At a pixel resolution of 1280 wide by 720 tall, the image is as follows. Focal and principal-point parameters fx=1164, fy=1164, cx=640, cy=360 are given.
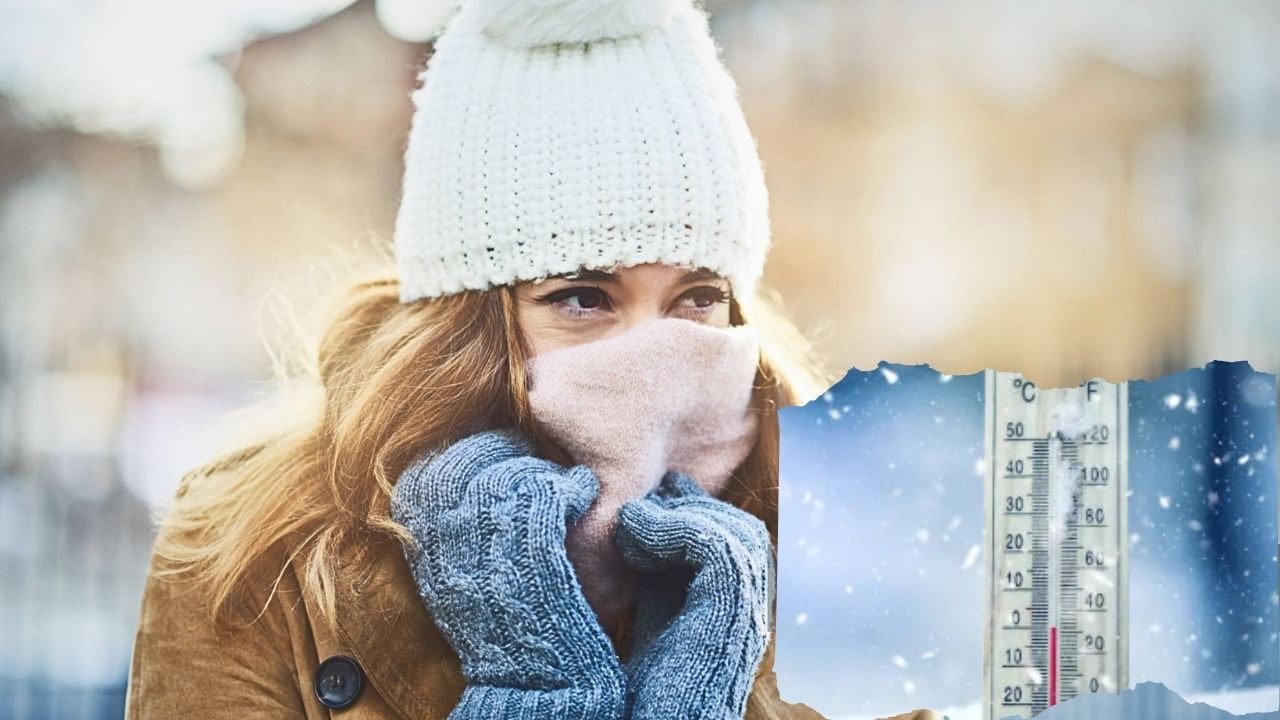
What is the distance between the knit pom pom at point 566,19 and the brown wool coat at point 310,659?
0.52m

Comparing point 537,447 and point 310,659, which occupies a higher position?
point 537,447

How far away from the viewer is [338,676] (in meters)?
1.14

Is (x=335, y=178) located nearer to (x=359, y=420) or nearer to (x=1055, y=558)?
(x=359, y=420)

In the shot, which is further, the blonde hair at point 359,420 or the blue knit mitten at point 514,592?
the blonde hair at point 359,420

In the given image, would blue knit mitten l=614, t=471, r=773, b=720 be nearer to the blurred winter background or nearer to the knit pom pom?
the blurred winter background

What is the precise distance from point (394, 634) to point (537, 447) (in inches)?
9.1

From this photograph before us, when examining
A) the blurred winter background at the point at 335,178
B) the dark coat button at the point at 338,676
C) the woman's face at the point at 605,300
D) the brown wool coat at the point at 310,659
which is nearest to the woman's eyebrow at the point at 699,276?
the woman's face at the point at 605,300

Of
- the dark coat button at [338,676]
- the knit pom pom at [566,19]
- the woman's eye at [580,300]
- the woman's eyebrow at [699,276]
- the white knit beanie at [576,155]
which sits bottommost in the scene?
the dark coat button at [338,676]

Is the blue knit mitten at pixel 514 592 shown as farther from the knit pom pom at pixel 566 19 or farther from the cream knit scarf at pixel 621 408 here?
the knit pom pom at pixel 566 19

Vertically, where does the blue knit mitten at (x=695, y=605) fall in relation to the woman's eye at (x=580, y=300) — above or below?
below

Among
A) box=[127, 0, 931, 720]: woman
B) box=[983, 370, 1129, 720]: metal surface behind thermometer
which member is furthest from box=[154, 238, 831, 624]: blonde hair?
box=[983, 370, 1129, 720]: metal surface behind thermometer

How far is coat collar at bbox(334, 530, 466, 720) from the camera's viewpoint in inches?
44.4

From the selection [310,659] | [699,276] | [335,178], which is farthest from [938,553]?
[335,178]

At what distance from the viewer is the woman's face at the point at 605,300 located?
110 cm
